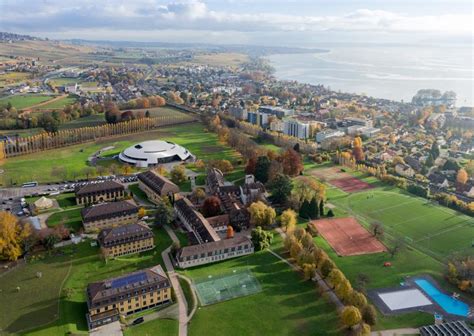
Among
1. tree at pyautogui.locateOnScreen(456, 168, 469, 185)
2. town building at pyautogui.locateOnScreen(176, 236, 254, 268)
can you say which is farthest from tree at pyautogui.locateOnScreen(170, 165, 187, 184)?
tree at pyautogui.locateOnScreen(456, 168, 469, 185)

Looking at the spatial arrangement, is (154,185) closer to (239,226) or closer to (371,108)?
(239,226)

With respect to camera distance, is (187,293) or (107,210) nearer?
(187,293)

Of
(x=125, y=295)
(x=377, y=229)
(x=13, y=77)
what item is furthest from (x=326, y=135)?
(x=13, y=77)

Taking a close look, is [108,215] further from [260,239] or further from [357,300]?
[357,300]

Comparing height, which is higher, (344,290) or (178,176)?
(178,176)

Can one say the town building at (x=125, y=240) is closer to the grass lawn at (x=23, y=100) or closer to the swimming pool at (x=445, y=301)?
the swimming pool at (x=445, y=301)

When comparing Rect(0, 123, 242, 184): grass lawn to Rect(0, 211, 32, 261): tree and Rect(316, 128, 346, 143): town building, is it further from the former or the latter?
Rect(0, 211, 32, 261): tree
